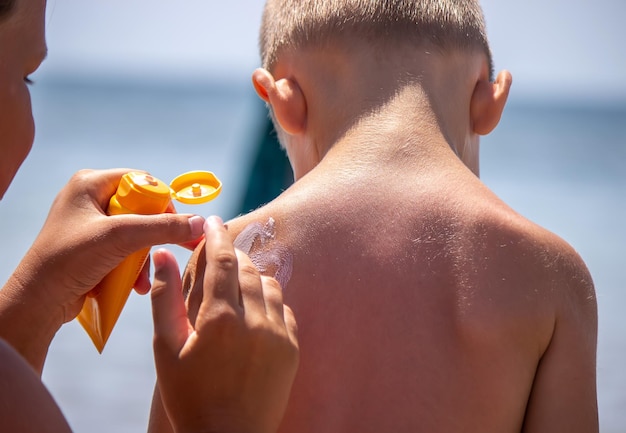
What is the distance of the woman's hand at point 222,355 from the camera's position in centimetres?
95

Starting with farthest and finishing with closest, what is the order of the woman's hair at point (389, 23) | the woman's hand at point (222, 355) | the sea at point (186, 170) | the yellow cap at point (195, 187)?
the sea at point (186, 170) → the woman's hair at point (389, 23) → the yellow cap at point (195, 187) → the woman's hand at point (222, 355)

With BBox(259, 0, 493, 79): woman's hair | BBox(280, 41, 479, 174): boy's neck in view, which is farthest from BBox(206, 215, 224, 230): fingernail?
BBox(259, 0, 493, 79): woman's hair

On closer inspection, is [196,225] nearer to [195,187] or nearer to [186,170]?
[195,187]

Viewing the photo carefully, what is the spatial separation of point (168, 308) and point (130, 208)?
35 centimetres

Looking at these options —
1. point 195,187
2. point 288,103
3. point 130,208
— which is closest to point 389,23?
point 288,103

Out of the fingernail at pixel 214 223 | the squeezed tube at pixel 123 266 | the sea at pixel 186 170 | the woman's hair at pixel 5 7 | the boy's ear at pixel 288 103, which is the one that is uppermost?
the woman's hair at pixel 5 7

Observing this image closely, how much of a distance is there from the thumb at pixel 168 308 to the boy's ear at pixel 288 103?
523 millimetres

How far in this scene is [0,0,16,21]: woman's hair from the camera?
3.52ft

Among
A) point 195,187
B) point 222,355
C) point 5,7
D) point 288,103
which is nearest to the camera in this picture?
point 222,355

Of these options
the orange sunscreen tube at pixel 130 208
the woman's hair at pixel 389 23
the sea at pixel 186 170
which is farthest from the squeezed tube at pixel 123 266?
the sea at pixel 186 170

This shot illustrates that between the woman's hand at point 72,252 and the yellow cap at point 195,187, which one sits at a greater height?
the yellow cap at point 195,187

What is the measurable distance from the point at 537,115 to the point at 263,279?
13.9 metres

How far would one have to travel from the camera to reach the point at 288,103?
1468mm

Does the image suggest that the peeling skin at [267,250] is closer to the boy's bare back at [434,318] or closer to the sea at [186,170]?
the boy's bare back at [434,318]
